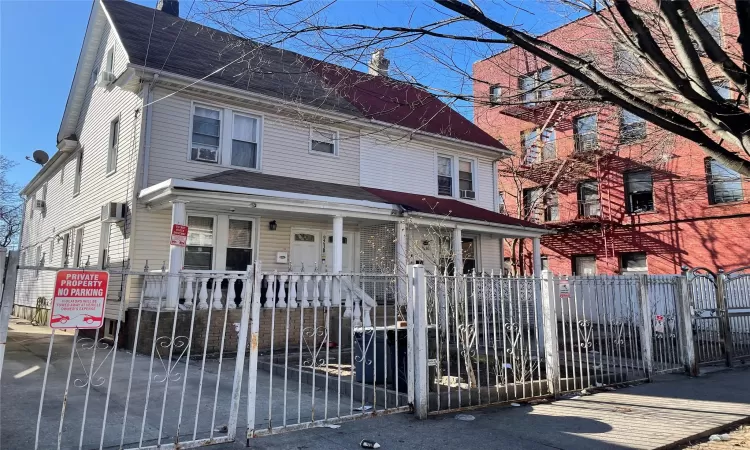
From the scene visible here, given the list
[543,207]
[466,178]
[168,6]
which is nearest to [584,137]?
[543,207]

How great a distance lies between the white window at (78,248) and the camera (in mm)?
14445

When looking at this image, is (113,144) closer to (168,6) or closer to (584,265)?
(168,6)

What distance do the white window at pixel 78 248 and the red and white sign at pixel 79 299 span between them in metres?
12.4

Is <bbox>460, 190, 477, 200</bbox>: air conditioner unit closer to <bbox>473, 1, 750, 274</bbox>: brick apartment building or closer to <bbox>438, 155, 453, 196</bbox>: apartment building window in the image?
<bbox>438, 155, 453, 196</bbox>: apartment building window

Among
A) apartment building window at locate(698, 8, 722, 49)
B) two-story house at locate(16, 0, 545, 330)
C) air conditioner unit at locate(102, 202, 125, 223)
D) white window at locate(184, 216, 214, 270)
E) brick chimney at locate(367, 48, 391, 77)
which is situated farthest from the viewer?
white window at locate(184, 216, 214, 270)

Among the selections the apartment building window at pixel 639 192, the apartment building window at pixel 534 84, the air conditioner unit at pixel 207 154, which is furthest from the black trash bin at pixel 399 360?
the apartment building window at pixel 639 192

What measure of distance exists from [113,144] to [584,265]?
1860 centimetres

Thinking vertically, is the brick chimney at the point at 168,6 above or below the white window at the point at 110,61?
above

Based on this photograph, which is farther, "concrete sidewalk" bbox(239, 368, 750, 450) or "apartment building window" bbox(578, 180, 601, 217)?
Result: "apartment building window" bbox(578, 180, 601, 217)

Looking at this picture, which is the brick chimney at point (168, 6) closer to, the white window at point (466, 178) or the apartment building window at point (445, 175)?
the apartment building window at point (445, 175)

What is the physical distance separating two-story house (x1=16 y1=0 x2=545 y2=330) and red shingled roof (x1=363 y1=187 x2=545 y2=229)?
0.30 ft

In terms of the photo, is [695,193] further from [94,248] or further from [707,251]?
[94,248]

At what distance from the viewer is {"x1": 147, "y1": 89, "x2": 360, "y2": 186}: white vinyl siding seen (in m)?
11.4

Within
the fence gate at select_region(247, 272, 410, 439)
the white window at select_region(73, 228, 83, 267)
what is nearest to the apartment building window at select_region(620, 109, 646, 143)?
the fence gate at select_region(247, 272, 410, 439)
